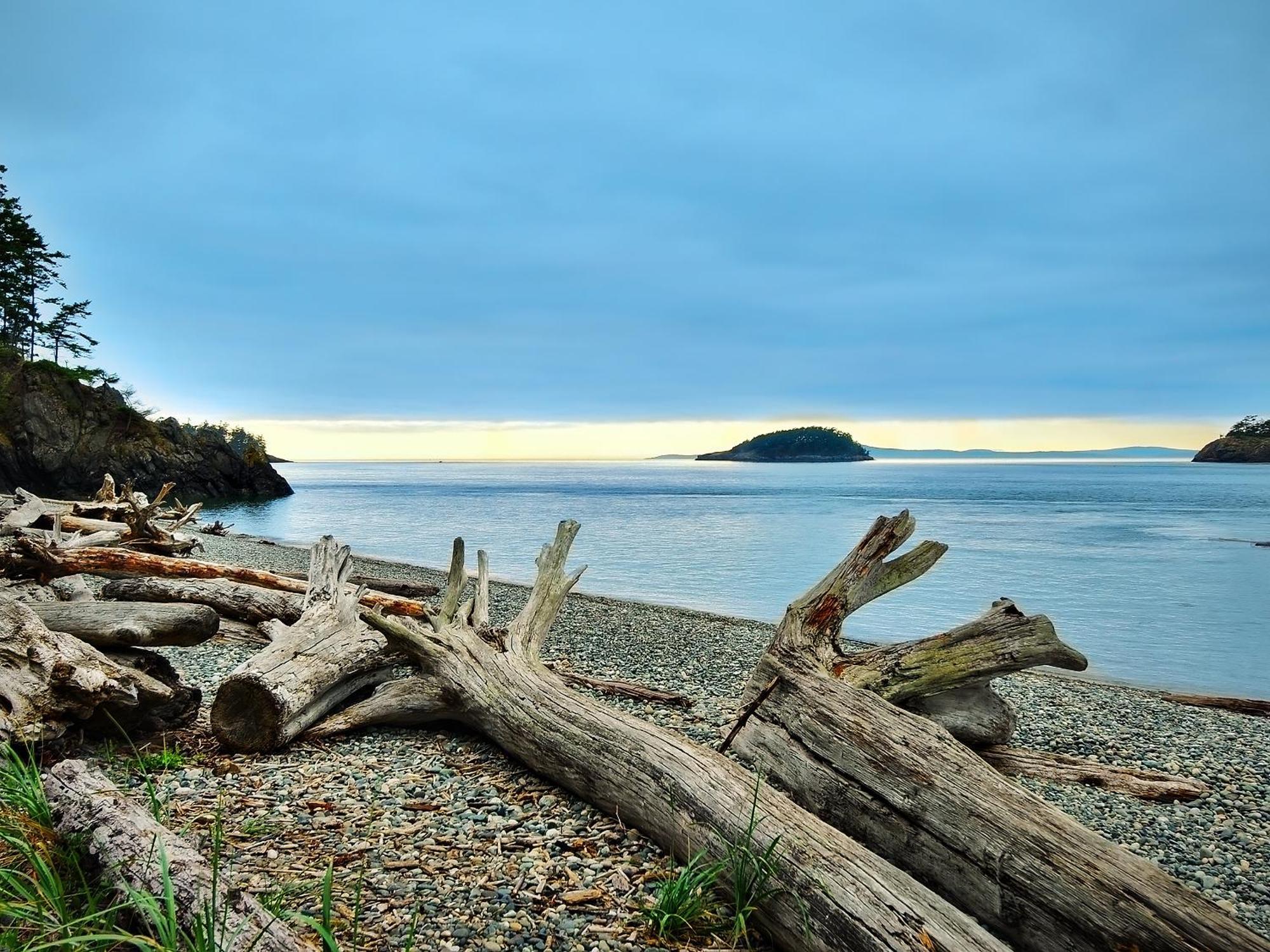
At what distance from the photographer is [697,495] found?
261 ft

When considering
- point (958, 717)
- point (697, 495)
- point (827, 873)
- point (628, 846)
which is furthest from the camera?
point (697, 495)

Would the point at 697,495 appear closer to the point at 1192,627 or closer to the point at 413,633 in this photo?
the point at 1192,627

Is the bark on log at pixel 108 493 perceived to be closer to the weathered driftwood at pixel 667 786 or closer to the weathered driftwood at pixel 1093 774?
the weathered driftwood at pixel 667 786

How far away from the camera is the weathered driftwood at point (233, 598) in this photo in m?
9.68

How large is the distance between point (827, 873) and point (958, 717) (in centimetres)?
281

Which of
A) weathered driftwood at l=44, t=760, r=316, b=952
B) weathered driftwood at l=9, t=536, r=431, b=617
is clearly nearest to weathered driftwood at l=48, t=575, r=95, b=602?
weathered driftwood at l=9, t=536, r=431, b=617

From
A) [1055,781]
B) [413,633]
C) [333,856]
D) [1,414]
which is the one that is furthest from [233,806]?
[1,414]

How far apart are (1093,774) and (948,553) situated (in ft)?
→ 98.3

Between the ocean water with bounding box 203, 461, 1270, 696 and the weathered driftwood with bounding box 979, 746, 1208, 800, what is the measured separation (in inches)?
272

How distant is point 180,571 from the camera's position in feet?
38.7

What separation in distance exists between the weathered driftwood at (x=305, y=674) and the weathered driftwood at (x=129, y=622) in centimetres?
66

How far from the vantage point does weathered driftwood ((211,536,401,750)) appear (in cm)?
539

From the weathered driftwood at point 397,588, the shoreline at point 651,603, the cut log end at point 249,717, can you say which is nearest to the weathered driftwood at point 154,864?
the cut log end at point 249,717

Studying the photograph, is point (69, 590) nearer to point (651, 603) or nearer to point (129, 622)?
point (129, 622)
